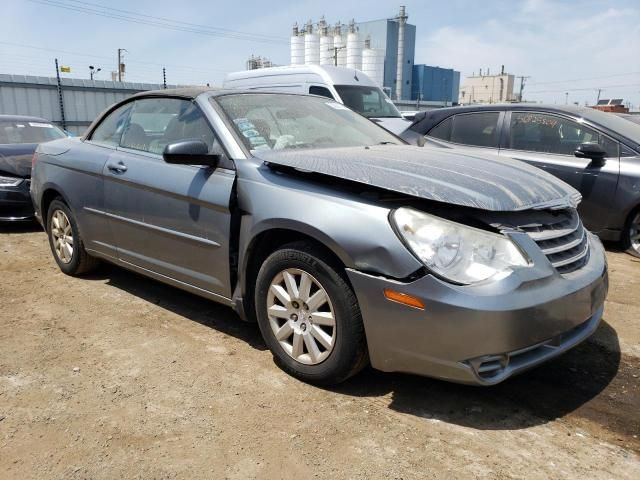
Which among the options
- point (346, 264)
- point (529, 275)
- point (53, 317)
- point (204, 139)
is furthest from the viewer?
point (53, 317)

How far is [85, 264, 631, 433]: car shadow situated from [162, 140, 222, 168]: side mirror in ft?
3.93

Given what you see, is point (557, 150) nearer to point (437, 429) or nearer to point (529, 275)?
point (529, 275)

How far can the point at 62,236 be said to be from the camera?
4.69 m

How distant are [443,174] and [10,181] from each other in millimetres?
6002

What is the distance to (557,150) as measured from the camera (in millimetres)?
5695

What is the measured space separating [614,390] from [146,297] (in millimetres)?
3334

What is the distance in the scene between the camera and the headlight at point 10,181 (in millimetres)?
6535

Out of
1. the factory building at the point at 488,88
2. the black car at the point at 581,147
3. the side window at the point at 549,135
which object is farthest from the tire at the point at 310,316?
the factory building at the point at 488,88

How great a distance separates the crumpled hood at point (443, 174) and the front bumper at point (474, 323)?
368 millimetres

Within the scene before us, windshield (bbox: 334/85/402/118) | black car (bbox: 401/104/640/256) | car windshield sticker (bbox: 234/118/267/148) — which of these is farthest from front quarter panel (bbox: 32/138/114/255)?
windshield (bbox: 334/85/402/118)

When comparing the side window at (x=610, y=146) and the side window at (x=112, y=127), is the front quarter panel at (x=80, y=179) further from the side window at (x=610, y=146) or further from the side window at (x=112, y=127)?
the side window at (x=610, y=146)

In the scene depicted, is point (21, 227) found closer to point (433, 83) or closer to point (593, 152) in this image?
point (593, 152)

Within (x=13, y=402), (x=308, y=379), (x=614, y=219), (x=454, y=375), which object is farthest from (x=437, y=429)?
(x=614, y=219)

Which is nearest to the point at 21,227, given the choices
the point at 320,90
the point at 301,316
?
the point at 301,316
